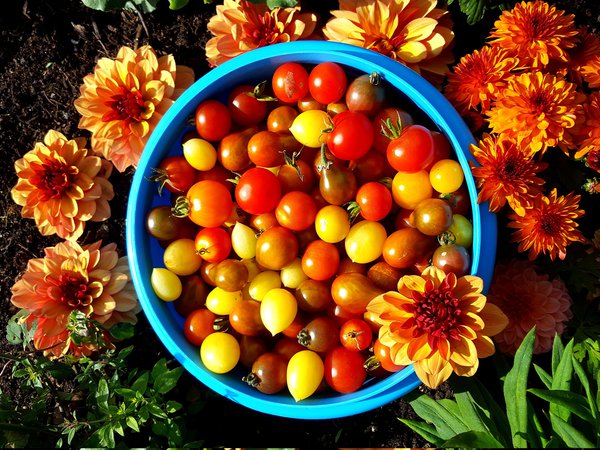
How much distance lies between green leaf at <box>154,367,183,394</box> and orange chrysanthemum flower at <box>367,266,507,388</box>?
0.61m

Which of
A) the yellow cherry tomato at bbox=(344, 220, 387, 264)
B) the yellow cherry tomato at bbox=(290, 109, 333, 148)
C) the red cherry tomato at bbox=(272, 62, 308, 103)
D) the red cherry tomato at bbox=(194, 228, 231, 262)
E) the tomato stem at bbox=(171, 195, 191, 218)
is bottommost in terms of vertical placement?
the red cherry tomato at bbox=(194, 228, 231, 262)

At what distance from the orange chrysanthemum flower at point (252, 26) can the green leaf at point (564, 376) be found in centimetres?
119

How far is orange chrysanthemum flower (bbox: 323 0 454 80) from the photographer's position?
5.59ft

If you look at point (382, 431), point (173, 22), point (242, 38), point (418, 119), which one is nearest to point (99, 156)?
point (173, 22)

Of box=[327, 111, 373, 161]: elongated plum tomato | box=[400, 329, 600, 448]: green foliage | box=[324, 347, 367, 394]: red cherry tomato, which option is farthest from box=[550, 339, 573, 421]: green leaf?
box=[327, 111, 373, 161]: elongated plum tomato

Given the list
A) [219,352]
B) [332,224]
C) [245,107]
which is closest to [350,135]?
[332,224]

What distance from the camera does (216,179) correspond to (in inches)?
71.9

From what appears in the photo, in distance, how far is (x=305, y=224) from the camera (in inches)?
→ 67.1

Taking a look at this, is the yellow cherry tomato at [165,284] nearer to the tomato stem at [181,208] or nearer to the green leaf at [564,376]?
the tomato stem at [181,208]

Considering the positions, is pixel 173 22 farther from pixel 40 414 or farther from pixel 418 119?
pixel 40 414

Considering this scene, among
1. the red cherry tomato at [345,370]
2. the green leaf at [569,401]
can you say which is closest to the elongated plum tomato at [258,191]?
the red cherry tomato at [345,370]

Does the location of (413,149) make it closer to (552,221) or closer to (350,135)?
(350,135)

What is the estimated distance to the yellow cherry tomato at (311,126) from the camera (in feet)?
5.54

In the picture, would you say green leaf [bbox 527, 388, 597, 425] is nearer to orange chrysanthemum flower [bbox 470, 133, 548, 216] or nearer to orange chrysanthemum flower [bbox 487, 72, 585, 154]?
orange chrysanthemum flower [bbox 470, 133, 548, 216]
